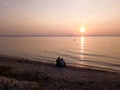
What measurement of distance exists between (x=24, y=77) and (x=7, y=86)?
468 cm

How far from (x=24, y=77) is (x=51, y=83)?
3601 millimetres

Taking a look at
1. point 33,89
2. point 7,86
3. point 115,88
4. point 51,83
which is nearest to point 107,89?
point 115,88

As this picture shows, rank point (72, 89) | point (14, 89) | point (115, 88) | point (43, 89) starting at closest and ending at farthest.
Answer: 1. point (14, 89)
2. point (43, 89)
3. point (72, 89)
4. point (115, 88)

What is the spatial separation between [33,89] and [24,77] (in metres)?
5.00

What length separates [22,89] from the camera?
9258 mm

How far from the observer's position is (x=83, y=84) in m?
12.6

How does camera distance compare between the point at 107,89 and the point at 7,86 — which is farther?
the point at 107,89

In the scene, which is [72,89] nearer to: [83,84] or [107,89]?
[83,84]

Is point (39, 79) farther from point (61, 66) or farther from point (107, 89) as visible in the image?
point (61, 66)

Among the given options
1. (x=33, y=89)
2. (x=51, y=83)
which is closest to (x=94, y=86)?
(x=51, y=83)

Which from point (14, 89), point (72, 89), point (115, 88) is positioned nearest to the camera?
point (14, 89)

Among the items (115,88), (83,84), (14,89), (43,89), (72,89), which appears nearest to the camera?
(14,89)

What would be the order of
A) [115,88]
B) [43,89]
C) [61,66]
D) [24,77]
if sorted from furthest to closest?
[61,66], [24,77], [115,88], [43,89]

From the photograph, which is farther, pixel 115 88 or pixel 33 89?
pixel 115 88
